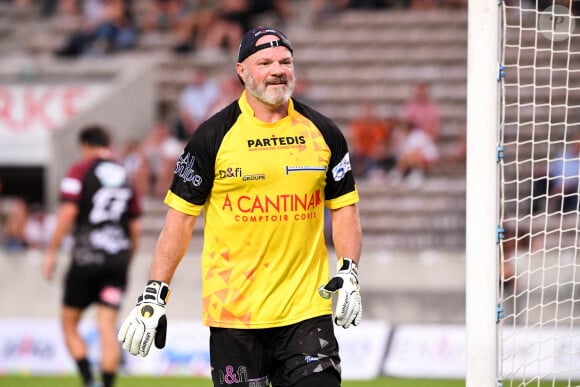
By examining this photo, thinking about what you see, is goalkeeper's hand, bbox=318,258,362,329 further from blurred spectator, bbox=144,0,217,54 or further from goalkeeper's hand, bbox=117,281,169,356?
blurred spectator, bbox=144,0,217,54

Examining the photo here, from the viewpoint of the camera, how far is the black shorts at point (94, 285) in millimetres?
9945

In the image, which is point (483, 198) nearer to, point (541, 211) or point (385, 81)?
point (541, 211)

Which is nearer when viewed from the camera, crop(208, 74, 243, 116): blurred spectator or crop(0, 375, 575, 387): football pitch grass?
crop(0, 375, 575, 387): football pitch grass

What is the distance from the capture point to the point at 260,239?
18.5 feet

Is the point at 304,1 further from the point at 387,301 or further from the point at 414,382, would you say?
the point at 414,382

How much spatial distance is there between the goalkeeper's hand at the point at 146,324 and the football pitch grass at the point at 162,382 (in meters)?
5.82

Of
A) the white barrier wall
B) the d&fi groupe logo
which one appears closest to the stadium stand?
the white barrier wall

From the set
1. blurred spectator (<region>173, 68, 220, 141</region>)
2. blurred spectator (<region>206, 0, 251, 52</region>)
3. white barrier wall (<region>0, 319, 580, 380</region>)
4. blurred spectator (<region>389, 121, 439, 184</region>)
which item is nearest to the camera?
white barrier wall (<region>0, 319, 580, 380</region>)

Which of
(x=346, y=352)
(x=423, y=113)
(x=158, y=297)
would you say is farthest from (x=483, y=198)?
(x=423, y=113)

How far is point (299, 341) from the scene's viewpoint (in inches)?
220

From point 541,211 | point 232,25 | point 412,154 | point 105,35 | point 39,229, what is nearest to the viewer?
point 541,211

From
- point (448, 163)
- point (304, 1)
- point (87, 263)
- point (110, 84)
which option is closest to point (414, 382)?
point (87, 263)

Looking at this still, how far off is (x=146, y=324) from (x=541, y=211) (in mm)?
8686

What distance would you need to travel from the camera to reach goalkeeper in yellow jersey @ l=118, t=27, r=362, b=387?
5.58 m
